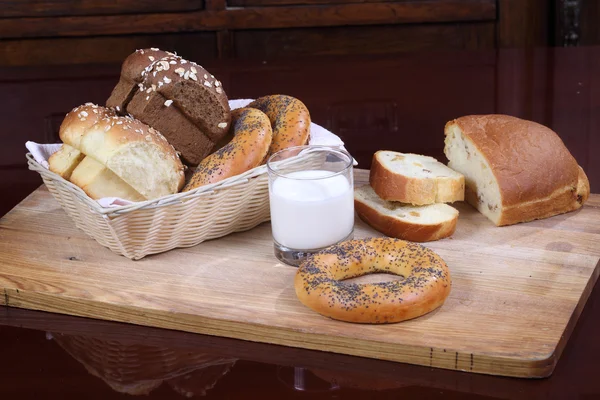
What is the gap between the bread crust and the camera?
1.64 metres

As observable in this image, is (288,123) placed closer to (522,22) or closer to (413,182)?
(413,182)

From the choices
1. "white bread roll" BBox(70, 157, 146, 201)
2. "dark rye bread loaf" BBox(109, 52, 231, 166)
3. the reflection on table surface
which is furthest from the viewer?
"dark rye bread loaf" BBox(109, 52, 231, 166)

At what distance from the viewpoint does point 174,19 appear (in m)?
4.02

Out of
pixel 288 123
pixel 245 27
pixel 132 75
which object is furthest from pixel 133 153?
pixel 245 27

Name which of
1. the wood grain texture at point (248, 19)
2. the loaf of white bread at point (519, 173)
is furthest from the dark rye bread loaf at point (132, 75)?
the wood grain texture at point (248, 19)

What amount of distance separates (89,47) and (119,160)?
2.31 metres

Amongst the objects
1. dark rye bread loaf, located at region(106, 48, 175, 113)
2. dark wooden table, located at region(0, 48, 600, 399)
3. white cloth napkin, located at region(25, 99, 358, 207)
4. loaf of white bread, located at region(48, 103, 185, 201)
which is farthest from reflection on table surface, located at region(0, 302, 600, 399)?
dark rye bread loaf, located at region(106, 48, 175, 113)

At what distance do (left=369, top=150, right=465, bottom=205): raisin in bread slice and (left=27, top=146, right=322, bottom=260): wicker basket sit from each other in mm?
205

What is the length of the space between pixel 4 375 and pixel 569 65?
2.20 m

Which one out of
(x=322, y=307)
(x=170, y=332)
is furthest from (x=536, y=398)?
(x=170, y=332)

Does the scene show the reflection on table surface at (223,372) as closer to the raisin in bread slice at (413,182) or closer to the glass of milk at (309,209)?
the glass of milk at (309,209)

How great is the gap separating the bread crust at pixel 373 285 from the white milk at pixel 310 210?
0.06m

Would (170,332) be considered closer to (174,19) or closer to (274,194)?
(274,194)

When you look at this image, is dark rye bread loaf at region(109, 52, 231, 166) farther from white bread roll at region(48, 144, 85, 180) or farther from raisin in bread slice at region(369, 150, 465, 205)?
raisin in bread slice at region(369, 150, 465, 205)
